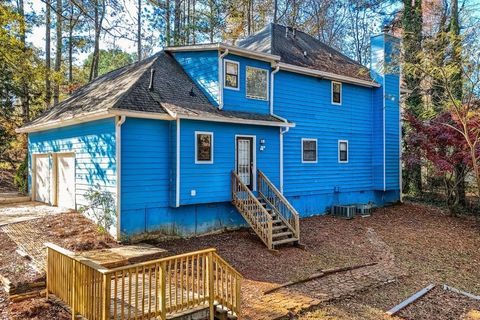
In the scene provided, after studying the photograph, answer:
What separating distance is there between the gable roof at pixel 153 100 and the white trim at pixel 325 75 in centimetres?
236

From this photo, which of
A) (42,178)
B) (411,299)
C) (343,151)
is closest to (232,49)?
(343,151)

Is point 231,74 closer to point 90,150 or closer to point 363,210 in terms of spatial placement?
point 90,150

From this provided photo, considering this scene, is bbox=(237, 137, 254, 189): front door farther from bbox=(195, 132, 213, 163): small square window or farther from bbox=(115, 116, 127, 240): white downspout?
bbox=(115, 116, 127, 240): white downspout

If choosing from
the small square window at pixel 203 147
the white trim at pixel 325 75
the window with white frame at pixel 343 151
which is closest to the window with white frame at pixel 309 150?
the window with white frame at pixel 343 151

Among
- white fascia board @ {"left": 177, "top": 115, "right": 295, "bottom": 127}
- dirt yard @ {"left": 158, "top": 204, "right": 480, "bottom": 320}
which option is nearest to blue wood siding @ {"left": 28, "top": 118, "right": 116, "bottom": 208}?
white fascia board @ {"left": 177, "top": 115, "right": 295, "bottom": 127}

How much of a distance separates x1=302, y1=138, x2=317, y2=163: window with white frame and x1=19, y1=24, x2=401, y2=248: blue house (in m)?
0.04

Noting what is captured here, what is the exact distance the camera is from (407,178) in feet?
65.7

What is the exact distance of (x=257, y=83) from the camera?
1332cm

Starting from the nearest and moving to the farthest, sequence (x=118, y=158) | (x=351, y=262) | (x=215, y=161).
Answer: (x=118, y=158)
(x=351, y=262)
(x=215, y=161)

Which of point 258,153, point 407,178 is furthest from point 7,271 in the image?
point 407,178

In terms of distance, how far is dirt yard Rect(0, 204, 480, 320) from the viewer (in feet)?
23.6

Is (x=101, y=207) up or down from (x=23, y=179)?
down

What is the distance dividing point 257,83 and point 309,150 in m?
3.81

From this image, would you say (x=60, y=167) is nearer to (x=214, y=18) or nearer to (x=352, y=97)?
(x=352, y=97)
